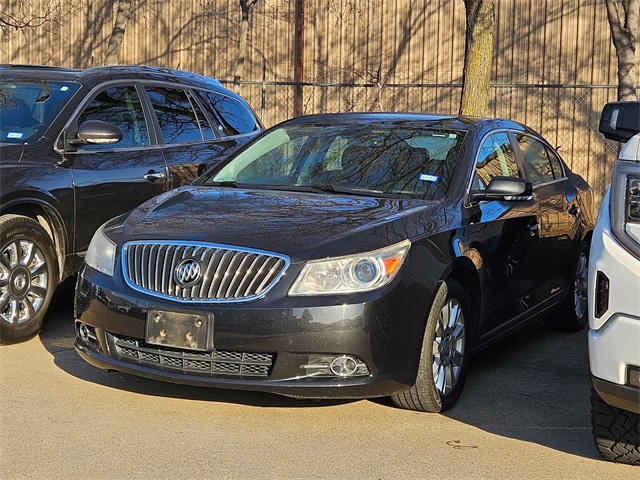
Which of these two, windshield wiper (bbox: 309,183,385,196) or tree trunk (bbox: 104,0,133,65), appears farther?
tree trunk (bbox: 104,0,133,65)

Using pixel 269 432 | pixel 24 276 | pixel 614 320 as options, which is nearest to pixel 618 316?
pixel 614 320

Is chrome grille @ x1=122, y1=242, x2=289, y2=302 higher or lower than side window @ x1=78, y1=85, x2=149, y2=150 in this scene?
lower

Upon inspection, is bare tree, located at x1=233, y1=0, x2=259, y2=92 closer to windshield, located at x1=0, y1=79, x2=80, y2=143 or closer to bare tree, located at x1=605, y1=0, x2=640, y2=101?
bare tree, located at x1=605, y1=0, x2=640, y2=101

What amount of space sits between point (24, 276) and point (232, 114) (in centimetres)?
301

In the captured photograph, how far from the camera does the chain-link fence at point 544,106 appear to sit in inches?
751

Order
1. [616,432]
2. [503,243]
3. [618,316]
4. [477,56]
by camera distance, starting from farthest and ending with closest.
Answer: [477,56], [503,243], [616,432], [618,316]

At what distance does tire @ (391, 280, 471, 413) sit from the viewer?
5105 mm

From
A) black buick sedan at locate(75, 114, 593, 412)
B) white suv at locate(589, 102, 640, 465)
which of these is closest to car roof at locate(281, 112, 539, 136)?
black buick sedan at locate(75, 114, 593, 412)

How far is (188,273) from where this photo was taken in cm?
491

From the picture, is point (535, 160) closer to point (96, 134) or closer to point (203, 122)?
point (203, 122)

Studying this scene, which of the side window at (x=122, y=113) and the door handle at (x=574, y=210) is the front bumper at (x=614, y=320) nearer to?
the door handle at (x=574, y=210)

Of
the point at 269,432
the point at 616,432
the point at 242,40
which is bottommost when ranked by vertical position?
the point at 269,432

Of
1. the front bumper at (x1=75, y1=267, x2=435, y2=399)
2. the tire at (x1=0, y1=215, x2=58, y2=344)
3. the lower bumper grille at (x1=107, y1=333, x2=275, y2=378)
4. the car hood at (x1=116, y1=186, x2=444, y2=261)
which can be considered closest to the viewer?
the front bumper at (x1=75, y1=267, x2=435, y2=399)

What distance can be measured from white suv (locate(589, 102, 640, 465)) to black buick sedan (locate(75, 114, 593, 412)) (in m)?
1.00
